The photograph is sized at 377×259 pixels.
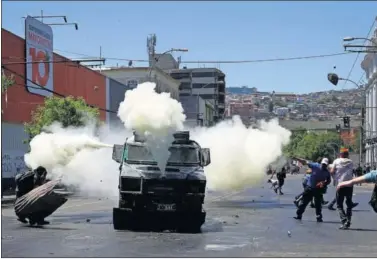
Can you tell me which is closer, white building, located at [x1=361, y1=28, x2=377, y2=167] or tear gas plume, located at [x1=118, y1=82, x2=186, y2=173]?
tear gas plume, located at [x1=118, y1=82, x2=186, y2=173]

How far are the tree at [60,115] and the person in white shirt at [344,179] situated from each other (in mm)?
23498

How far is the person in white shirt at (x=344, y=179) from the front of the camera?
48.6ft

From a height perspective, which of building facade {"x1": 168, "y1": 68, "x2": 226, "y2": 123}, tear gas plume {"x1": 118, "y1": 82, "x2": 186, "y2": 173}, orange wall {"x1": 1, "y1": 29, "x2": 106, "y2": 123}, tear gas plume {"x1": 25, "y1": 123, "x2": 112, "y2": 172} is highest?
building facade {"x1": 168, "y1": 68, "x2": 226, "y2": 123}

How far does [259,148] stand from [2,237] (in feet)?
46.2

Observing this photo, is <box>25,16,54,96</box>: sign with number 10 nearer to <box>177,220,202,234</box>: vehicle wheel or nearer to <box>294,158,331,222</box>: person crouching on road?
<box>294,158,331,222</box>: person crouching on road

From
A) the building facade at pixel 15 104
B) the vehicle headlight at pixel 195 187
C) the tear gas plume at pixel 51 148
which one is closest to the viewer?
the vehicle headlight at pixel 195 187

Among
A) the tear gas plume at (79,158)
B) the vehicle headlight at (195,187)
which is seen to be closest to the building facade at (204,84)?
the tear gas plume at (79,158)

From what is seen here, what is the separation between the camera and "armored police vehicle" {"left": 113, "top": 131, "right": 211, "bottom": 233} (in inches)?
564

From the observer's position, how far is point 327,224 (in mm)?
16203

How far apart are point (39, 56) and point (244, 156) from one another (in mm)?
20641

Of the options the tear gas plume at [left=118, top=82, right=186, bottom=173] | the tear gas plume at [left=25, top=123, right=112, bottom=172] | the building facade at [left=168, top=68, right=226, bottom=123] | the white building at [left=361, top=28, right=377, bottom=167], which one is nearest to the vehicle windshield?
the tear gas plume at [left=118, top=82, right=186, bottom=173]

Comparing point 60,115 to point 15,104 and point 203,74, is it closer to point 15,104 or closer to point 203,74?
point 15,104

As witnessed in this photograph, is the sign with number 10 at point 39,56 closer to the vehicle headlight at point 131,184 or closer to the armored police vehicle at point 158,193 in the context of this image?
the armored police vehicle at point 158,193

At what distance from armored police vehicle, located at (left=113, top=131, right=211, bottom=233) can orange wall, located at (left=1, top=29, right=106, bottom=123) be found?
22.7 m
